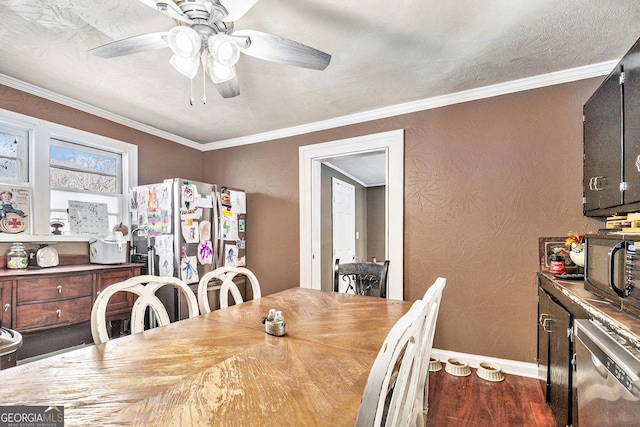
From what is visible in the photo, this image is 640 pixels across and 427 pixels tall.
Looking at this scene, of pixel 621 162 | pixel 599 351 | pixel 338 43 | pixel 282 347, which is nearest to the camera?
pixel 599 351

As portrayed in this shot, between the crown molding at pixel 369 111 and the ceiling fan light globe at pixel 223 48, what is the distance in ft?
6.32

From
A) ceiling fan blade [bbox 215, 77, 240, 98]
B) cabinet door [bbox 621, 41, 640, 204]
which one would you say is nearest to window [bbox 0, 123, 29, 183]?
ceiling fan blade [bbox 215, 77, 240, 98]

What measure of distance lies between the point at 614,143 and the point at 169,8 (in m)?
2.35

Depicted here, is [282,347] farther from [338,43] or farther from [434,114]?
[434,114]

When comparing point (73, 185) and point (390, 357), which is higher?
point (73, 185)

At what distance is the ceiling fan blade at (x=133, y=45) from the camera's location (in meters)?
1.47

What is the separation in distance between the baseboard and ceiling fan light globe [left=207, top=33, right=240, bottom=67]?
2.79m

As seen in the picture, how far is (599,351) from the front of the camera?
1099 mm

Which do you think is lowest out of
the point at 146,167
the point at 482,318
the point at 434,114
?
the point at 482,318

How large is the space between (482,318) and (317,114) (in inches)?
96.0

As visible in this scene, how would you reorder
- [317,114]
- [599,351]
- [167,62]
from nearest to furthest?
[599,351] → [167,62] → [317,114]

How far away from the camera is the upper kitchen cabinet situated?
1.48 metres

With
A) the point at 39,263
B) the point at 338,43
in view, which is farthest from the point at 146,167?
the point at 338,43

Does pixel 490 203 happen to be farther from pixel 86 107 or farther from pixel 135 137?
pixel 86 107
